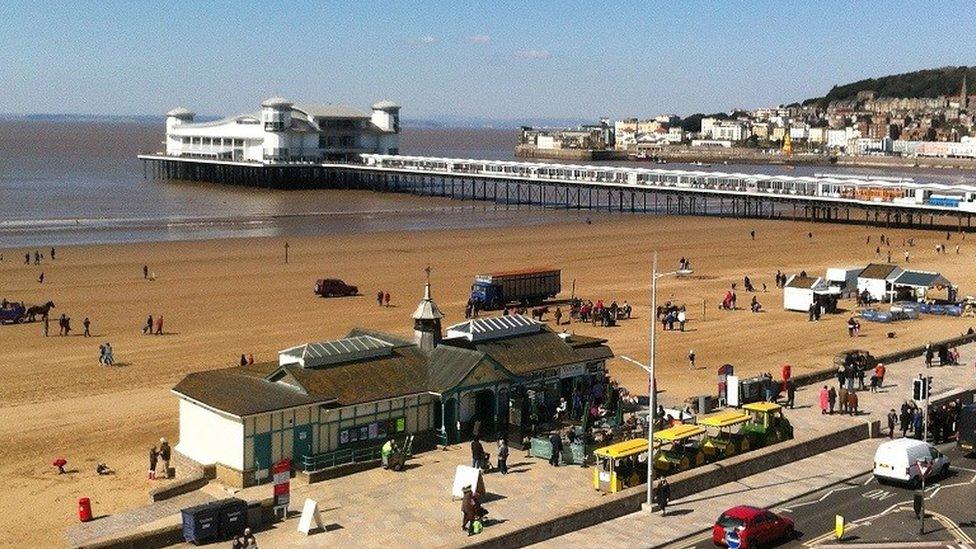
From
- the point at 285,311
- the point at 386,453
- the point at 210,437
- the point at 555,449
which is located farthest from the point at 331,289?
the point at 555,449

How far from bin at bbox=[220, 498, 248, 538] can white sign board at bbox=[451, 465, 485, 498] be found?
3338 mm

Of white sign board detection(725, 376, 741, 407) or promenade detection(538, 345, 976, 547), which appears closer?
promenade detection(538, 345, 976, 547)

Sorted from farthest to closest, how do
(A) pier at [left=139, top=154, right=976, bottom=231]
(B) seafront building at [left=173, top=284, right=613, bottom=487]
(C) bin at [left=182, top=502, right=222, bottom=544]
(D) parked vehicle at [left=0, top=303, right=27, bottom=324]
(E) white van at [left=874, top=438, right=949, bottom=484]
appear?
1. (A) pier at [left=139, top=154, right=976, bottom=231]
2. (D) parked vehicle at [left=0, top=303, right=27, bottom=324]
3. (B) seafront building at [left=173, top=284, right=613, bottom=487]
4. (E) white van at [left=874, top=438, right=949, bottom=484]
5. (C) bin at [left=182, top=502, right=222, bottom=544]

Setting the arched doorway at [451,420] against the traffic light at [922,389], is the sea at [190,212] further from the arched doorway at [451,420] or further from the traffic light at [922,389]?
the traffic light at [922,389]

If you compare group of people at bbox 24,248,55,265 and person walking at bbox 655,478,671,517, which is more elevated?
group of people at bbox 24,248,55,265

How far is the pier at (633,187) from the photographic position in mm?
75562

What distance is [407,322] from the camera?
130 ft

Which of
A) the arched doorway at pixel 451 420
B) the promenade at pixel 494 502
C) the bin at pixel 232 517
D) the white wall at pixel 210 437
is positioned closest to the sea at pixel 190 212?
the white wall at pixel 210 437

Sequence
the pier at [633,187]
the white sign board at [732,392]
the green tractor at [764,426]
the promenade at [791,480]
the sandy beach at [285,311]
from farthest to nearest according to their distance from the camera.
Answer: the pier at [633,187], the white sign board at [732,392], the sandy beach at [285,311], the green tractor at [764,426], the promenade at [791,480]

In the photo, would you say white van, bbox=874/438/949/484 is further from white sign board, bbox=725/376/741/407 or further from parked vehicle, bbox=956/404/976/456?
white sign board, bbox=725/376/741/407

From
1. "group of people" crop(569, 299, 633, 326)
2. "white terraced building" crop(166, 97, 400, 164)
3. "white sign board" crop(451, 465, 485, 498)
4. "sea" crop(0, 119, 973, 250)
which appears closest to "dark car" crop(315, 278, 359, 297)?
"group of people" crop(569, 299, 633, 326)

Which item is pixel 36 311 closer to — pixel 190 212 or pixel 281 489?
pixel 281 489

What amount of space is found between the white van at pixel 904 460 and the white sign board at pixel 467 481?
6.74 m

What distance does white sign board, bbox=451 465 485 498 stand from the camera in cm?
1872
